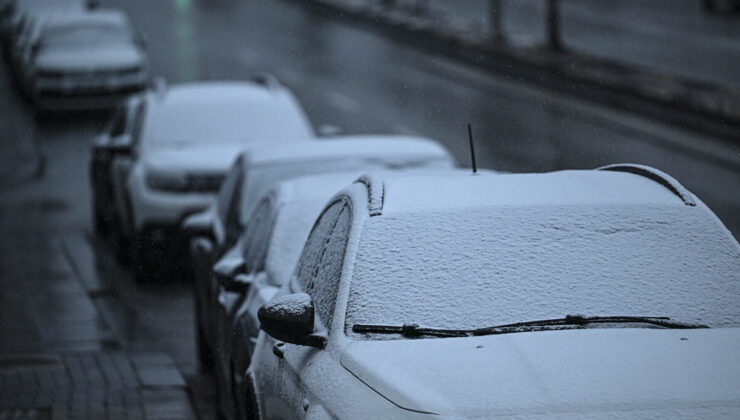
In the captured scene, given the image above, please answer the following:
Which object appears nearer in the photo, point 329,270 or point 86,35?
point 329,270

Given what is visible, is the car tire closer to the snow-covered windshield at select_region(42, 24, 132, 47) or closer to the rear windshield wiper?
the rear windshield wiper

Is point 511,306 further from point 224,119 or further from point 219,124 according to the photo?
point 224,119

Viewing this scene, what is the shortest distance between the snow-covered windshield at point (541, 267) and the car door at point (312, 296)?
20cm

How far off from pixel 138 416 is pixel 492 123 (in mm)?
14146

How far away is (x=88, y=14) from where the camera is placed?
28.5m

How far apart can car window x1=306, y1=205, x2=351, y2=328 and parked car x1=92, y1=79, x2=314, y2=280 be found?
766cm

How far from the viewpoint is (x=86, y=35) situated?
89.6 ft

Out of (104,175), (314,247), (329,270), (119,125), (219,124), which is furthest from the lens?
(119,125)

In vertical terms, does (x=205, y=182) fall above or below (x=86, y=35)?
above

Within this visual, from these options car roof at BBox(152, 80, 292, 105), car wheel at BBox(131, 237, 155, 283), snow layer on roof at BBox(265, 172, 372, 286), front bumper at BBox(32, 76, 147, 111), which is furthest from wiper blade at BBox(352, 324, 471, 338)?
front bumper at BBox(32, 76, 147, 111)

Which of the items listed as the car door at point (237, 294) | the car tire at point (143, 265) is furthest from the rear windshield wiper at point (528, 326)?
the car tire at point (143, 265)

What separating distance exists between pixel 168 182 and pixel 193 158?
34cm

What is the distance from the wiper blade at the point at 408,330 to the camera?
4727 mm

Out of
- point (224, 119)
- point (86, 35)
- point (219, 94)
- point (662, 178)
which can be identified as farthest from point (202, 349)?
point (86, 35)
